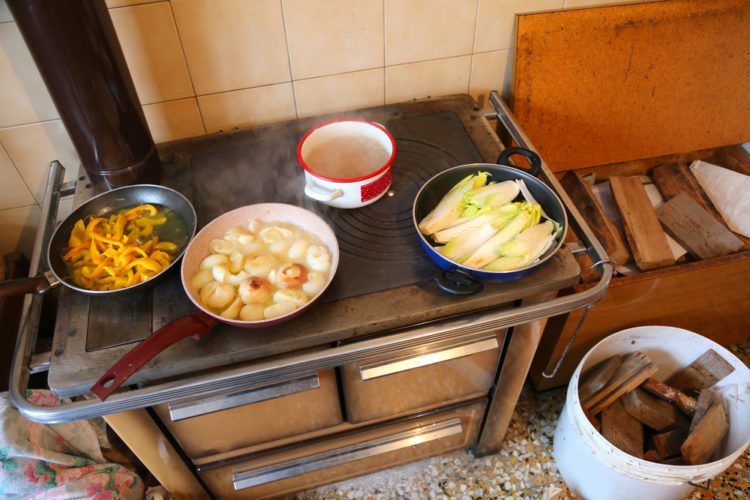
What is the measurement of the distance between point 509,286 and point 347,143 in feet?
1.81

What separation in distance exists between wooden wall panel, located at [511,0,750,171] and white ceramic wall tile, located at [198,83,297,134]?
2.30 ft

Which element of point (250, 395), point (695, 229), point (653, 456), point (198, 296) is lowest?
point (653, 456)

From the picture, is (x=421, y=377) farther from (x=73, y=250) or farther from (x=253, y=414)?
(x=73, y=250)

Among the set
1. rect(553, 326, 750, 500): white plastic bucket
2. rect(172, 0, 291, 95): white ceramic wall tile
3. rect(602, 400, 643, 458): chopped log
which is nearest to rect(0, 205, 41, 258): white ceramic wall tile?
rect(172, 0, 291, 95): white ceramic wall tile

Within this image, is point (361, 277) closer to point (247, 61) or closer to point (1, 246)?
point (247, 61)

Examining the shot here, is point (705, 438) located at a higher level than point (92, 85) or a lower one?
lower

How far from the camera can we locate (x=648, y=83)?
5.22 ft

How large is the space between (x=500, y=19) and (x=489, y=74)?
0.55 feet

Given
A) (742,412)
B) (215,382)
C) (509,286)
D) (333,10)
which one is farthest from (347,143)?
(742,412)

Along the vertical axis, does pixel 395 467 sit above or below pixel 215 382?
below

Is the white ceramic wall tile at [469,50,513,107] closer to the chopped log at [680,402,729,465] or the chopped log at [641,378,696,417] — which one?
the chopped log at [641,378,696,417]

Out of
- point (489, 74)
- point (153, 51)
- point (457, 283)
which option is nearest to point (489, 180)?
point (457, 283)

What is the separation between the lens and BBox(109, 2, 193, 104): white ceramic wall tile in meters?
1.17

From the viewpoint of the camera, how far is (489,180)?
3.77 ft
